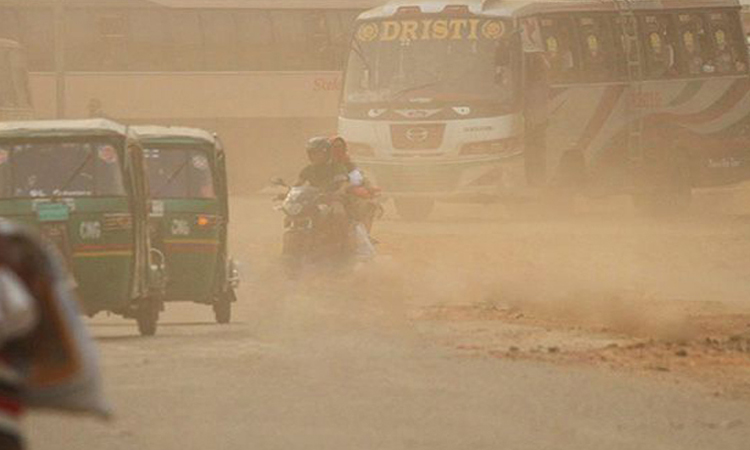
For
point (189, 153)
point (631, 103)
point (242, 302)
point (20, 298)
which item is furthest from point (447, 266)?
point (20, 298)

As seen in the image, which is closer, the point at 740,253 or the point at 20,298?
the point at 20,298

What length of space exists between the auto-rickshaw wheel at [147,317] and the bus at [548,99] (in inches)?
677

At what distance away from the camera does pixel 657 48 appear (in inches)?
1459

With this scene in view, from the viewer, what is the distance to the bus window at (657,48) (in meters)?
37.0

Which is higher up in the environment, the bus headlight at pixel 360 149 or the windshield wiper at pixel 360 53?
the windshield wiper at pixel 360 53

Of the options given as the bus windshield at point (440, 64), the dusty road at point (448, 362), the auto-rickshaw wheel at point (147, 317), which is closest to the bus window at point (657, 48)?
the bus windshield at point (440, 64)

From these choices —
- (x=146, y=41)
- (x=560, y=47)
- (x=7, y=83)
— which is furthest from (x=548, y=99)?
(x=146, y=41)

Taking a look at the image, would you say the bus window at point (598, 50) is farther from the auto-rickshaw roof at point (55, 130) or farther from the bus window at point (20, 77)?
the auto-rickshaw roof at point (55, 130)

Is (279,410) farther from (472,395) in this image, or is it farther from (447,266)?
(447,266)

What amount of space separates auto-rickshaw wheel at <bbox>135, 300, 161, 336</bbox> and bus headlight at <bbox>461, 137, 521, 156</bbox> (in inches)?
684

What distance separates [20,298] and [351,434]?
288 inches

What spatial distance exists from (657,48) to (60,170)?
2128 centimetres

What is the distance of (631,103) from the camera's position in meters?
36.6

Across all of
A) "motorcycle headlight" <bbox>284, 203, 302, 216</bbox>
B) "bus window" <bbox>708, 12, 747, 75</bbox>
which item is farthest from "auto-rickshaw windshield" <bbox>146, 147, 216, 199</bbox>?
"bus window" <bbox>708, 12, 747, 75</bbox>
